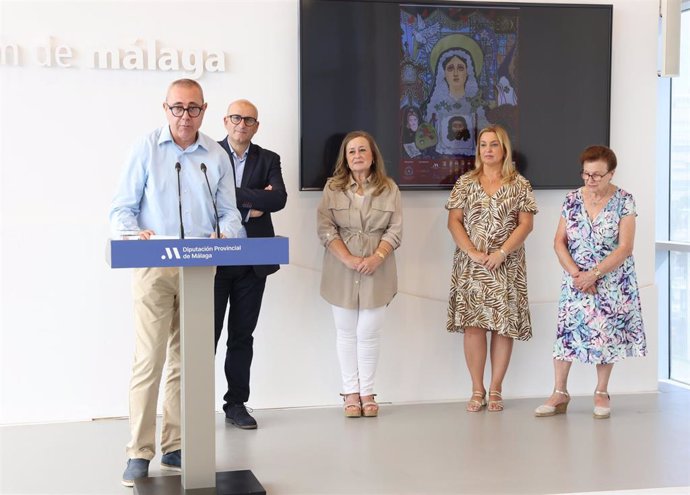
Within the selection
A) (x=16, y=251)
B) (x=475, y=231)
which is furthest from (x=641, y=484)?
(x=16, y=251)

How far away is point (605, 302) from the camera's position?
16.9 feet

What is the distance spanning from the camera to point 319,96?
5.45 metres

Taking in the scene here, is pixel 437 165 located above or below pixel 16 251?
above

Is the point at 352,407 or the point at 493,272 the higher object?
the point at 493,272

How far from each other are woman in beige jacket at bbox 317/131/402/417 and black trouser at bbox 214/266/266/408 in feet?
1.59

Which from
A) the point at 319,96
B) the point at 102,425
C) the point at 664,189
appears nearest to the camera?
the point at 102,425

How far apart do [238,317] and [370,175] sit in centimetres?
111

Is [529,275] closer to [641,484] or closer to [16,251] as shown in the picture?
[641,484]

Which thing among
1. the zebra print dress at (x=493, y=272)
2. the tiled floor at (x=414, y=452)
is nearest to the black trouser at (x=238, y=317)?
the tiled floor at (x=414, y=452)

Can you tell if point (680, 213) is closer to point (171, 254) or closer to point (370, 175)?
point (370, 175)

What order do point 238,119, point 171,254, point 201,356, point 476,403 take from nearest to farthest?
point 171,254 < point 201,356 < point 238,119 < point 476,403

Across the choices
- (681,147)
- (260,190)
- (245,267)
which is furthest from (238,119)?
(681,147)

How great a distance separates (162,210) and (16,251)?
5.63 ft

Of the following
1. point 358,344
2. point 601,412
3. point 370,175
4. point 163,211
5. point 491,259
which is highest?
point 370,175
